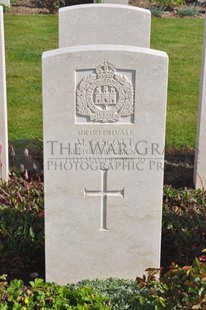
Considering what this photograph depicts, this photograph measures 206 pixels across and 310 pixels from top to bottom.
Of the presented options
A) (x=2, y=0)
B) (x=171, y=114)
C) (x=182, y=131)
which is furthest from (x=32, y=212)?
(x=2, y=0)

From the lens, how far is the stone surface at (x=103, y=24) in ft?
18.5

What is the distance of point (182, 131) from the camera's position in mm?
7469

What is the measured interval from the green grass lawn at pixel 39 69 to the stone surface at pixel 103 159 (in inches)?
106

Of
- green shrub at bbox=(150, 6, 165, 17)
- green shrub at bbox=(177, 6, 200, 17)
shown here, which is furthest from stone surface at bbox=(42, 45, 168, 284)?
green shrub at bbox=(177, 6, 200, 17)

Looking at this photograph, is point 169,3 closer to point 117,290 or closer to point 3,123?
point 3,123

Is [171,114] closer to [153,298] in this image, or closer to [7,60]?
[7,60]

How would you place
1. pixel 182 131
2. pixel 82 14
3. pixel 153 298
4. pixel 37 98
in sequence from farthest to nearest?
pixel 37 98
pixel 182 131
pixel 82 14
pixel 153 298

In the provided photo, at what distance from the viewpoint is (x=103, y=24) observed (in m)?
5.75

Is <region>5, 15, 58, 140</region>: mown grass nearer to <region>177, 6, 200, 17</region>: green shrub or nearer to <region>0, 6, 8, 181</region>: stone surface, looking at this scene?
<region>0, 6, 8, 181</region>: stone surface

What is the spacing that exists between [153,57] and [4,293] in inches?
66.0

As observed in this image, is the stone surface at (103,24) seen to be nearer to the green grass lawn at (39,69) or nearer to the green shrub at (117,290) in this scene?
the green grass lawn at (39,69)

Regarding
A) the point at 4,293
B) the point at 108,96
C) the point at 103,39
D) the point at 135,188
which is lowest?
the point at 4,293

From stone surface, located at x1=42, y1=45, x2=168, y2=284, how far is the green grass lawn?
269 centimetres

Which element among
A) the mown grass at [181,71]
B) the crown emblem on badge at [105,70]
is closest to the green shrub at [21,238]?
the crown emblem on badge at [105,70]
